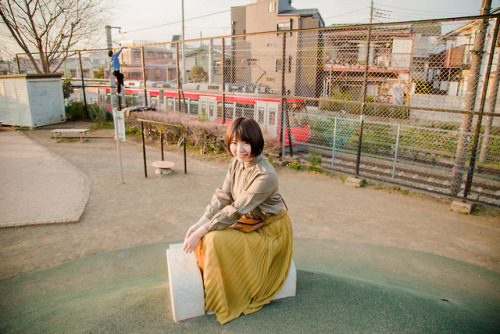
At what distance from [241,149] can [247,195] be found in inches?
13.6

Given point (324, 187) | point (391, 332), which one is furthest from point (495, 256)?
point (324, 187)

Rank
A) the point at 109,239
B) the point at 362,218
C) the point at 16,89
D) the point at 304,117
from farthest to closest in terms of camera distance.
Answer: the point at 16,89 < the point at 304,117 < the point at 362,218 < the point at 109,239

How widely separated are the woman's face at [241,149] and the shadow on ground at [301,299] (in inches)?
47.6

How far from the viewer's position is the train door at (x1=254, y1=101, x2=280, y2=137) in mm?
9559

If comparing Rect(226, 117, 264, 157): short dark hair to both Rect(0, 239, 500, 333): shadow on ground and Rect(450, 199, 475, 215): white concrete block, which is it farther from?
Rect(450, 199, 475, 215): white concrete block

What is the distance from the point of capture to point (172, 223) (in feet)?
16.5

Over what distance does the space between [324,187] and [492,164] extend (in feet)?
19.7

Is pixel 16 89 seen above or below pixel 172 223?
above

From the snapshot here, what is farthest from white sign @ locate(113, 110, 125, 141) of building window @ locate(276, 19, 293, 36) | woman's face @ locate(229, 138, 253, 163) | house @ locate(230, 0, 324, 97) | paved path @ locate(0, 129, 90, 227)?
building window @ locate(276, 19, 293, 36)

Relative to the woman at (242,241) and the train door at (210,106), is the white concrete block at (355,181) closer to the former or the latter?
the woman at (242,241)

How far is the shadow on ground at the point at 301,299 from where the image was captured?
2.50 m

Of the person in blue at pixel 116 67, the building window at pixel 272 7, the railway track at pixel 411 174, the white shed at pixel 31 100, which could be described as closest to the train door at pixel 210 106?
the person in blue at pixel 116 67

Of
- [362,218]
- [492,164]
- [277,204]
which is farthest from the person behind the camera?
[492,164]

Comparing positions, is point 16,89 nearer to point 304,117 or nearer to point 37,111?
point 37,111
